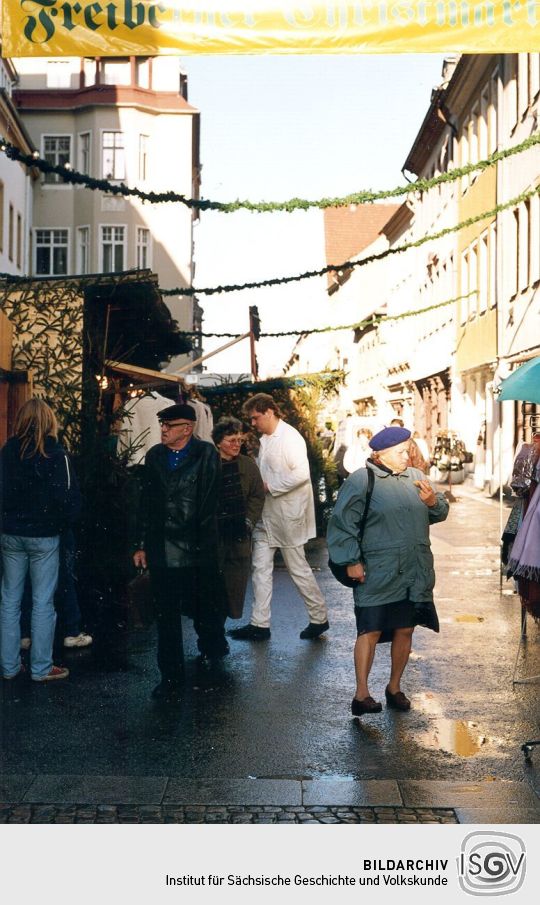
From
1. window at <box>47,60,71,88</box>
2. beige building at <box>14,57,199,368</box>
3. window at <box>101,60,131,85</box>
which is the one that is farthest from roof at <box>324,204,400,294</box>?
window at <box>101,60,131,85</box>

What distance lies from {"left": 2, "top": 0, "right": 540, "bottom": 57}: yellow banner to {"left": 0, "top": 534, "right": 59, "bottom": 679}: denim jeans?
3.11 metres

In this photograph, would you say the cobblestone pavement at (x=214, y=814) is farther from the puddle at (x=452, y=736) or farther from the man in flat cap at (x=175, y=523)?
the man in flat cap at (x=175, y=523)

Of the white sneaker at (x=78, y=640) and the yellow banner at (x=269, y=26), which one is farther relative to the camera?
the white sneaker at (x=78, y=640)

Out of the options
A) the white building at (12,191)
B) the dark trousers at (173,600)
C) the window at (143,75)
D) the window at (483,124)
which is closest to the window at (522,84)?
the window at (483,124)

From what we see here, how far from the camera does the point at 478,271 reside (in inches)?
1280

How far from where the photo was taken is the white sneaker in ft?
29.5

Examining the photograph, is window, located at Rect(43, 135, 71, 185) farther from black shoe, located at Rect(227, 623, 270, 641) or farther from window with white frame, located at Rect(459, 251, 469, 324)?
black shoe, located at Rect(227, 623, 270, 641)

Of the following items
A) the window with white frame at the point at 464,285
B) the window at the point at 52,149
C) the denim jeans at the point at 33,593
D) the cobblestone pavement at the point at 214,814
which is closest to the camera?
the cobblestone pavement at the point at 214,814

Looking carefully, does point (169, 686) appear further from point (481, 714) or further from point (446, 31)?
point (446, 31)

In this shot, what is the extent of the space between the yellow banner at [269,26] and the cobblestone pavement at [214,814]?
354 cm

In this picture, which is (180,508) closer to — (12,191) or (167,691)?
(167,691)

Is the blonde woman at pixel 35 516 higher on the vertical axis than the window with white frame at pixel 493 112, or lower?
lower

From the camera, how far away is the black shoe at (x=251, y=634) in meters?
9.51
